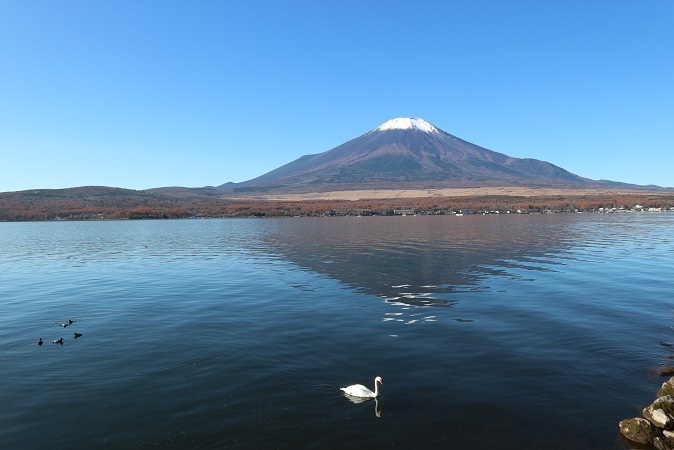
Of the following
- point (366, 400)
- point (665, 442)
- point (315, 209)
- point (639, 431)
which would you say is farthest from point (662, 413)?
point (315, 209)

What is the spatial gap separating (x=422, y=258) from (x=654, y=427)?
1361 inches

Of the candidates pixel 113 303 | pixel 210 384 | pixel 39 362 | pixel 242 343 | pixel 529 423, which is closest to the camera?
pixel 529 423

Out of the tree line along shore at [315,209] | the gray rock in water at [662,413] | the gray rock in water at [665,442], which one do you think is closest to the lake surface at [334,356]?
the gray rock in water at [665,442]

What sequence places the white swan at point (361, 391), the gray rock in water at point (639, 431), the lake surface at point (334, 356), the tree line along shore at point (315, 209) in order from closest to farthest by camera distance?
the gray rock in water at point (639, 431), the lake surface at point (334, 356), the white swan at point (361, 391), the tree line along shore at point (315, 209)

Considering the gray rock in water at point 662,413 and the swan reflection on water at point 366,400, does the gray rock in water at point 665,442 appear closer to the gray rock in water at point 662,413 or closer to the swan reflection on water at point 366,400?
the gray rock in water at point 662,413

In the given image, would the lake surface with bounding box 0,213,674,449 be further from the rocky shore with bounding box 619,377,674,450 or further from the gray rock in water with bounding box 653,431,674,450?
the gray rock in water with bounding box 653,431,674,450

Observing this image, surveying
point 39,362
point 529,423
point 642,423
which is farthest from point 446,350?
point 39,362

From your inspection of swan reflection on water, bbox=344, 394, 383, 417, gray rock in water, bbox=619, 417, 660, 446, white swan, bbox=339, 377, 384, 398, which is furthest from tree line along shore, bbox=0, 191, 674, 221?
gray rock in water, bbox=619, 417, 660, 446

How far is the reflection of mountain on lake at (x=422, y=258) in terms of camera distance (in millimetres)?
31828

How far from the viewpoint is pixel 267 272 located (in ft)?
131

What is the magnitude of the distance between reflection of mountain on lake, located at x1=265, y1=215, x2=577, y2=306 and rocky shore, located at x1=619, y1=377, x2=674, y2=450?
14696mm

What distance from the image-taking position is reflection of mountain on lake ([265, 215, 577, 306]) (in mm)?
31828

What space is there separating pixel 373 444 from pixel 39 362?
47.2 ft

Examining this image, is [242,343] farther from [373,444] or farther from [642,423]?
[642,423]
